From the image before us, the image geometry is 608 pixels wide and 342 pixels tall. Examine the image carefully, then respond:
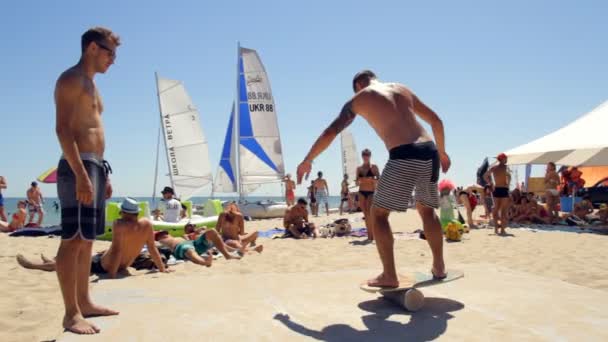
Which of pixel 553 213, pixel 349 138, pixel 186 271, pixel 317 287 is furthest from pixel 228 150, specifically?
pixel 317 287

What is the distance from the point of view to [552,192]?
11266mm

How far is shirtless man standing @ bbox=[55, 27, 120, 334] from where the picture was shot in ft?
8.04

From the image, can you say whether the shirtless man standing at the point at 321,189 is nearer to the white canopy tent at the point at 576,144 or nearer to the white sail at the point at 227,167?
the white sail at the point at 227,167

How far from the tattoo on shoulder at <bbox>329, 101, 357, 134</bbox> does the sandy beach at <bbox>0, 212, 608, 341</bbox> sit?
1.22 meters

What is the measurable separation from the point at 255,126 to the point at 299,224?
11.3m

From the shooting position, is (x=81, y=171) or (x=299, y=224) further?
(x=299, y=224)

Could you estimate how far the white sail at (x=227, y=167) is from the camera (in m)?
22.3

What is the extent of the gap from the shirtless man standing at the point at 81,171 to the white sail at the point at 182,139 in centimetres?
1789

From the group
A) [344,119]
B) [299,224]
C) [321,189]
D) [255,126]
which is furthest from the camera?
[255,126]

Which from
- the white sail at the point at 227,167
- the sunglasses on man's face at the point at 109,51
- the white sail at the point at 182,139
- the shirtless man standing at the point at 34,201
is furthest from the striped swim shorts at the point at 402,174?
the white sail at the point at 227,167

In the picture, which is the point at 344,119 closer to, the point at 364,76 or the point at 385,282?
the point at 364,76

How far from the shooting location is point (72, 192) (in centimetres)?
251

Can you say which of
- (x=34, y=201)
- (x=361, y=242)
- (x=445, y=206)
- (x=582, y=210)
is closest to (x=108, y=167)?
(x=361, y=242)

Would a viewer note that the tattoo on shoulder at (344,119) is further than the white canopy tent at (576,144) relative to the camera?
No
